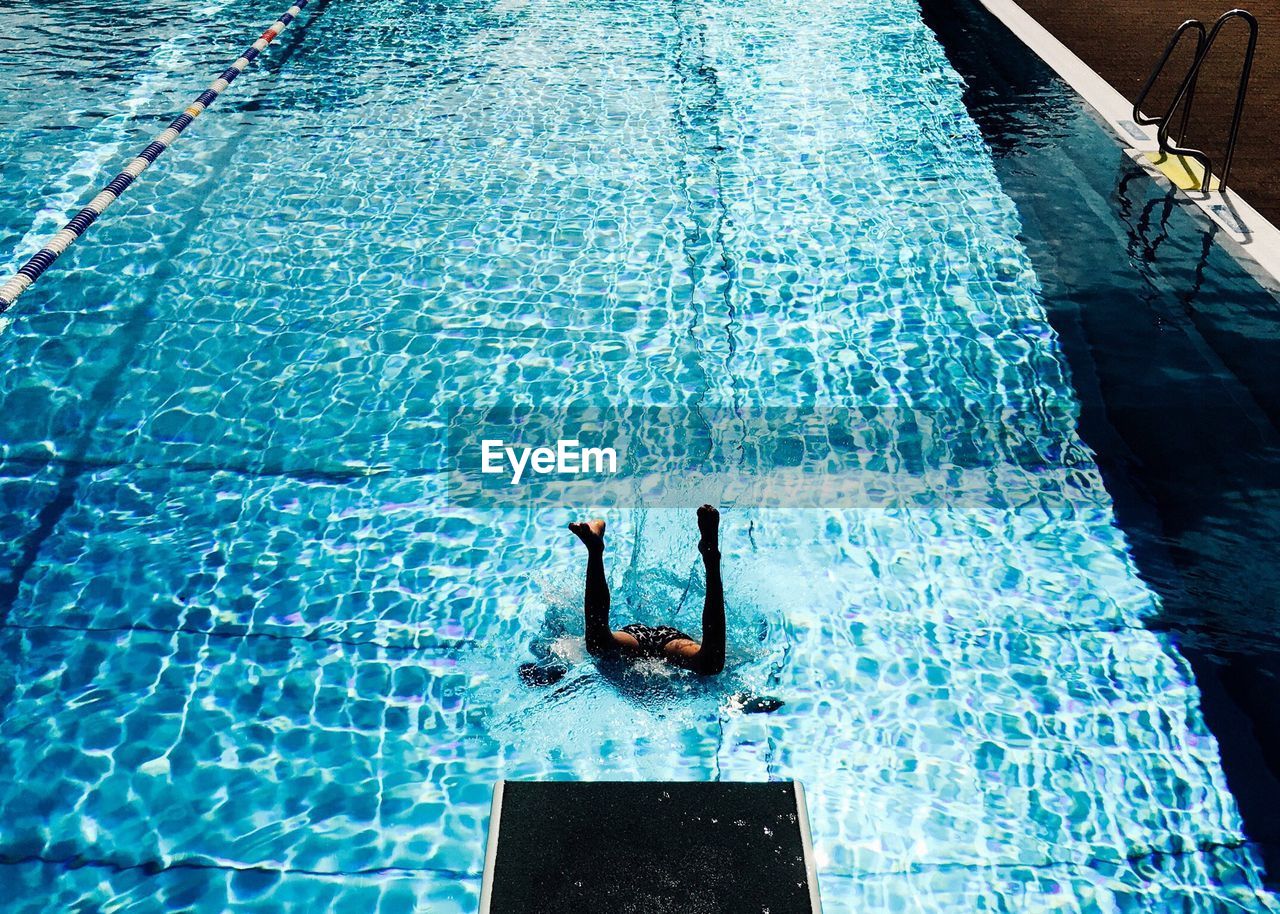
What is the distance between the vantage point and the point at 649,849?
2.72 meters

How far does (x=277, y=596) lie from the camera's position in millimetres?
4438

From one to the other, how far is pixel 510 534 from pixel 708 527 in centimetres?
161

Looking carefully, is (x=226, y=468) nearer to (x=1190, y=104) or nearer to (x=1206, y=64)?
(x=1190, y=104)

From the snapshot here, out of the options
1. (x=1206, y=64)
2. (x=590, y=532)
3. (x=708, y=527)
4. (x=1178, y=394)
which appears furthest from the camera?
(x=1206, y=64)

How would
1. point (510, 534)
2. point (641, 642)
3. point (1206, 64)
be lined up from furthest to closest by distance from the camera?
point (1206, 64)
point (510, 534)
point (641, 642)

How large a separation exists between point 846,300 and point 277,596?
387cm

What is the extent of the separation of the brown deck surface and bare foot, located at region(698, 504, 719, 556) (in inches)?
217

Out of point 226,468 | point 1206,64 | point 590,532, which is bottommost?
point 226,468

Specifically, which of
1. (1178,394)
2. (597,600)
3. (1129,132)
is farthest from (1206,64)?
(597,600)

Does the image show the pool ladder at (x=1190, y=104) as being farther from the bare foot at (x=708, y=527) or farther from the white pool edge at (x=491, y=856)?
the white pool edge at (x=491, y=856)

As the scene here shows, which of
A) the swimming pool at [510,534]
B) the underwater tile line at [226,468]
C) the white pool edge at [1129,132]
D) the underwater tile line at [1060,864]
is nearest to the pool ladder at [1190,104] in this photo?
the white pool edge at [1129,132]

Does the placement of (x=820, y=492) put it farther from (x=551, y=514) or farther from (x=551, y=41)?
(x=551, y=41)

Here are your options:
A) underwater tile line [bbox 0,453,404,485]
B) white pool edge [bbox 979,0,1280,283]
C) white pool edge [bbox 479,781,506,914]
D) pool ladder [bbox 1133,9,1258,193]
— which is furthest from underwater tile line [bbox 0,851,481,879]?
pool ladder [bbox 1133,9,1258,193]

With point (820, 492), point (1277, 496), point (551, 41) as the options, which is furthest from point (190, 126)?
point (1277, 496)
